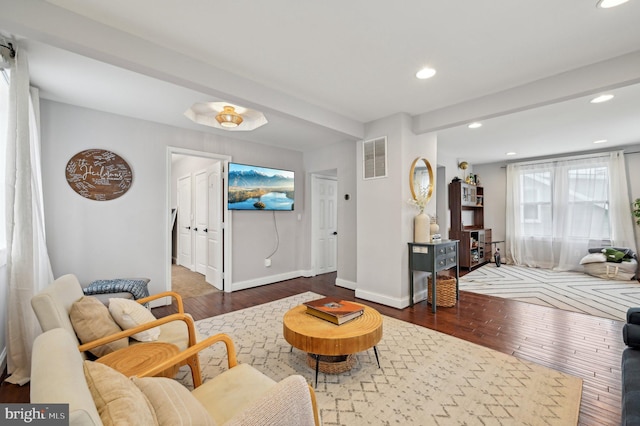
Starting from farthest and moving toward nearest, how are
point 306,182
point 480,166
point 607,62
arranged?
point 480,166 → point 306,182 → point 607,62

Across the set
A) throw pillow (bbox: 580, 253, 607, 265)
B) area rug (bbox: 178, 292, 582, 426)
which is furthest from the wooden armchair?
throw pillow (bbox: 580, 253, 607, 265)

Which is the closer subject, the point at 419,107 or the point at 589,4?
the point at 589,4

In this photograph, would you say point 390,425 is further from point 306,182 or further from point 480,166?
point 480,166

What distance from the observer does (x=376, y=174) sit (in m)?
3.88

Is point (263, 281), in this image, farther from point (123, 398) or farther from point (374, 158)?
point (123, 398)

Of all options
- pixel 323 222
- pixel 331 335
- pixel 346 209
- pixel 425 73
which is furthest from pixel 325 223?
pixel 331 335

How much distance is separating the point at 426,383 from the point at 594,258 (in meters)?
5.55

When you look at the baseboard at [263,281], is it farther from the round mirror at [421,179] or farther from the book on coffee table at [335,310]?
the round mirror at [421,179]

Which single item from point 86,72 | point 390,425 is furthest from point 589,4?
point 86,72

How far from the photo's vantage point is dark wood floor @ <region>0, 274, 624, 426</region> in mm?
1946

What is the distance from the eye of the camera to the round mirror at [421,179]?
12.3 ft

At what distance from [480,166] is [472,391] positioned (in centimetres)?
672

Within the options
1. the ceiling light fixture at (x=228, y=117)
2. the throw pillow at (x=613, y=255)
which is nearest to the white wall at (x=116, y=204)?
the ceiling light fixture at (x=228, y=117)

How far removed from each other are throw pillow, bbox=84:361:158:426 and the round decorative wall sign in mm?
3113
